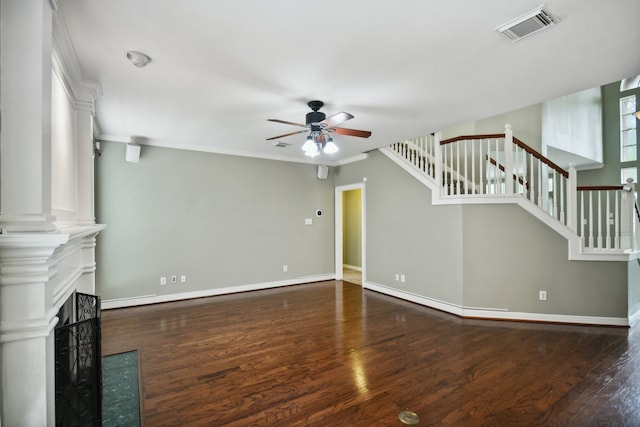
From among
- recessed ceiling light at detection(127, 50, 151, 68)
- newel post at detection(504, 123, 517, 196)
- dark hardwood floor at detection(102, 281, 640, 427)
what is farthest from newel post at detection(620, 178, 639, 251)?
recessed ceiling light at detection(127, 50, 151, 68)

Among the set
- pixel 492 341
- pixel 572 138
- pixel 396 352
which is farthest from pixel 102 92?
pixel 572 138

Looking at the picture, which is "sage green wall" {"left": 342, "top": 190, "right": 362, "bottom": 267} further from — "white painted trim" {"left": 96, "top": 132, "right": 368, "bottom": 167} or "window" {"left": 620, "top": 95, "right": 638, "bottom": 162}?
"window" {"left": 620, "top": 95, "right": 638, "bottom": 162}

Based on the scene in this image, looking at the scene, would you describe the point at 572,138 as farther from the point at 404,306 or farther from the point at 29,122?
the point at 29,122

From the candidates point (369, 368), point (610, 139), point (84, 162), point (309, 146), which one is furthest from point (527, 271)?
point (610, 139)

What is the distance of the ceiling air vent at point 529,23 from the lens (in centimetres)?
184

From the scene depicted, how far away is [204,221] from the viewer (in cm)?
520

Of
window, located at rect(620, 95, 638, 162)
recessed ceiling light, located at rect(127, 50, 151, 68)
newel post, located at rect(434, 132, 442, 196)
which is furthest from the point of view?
window, located at rect(620, 95, 638, 162)

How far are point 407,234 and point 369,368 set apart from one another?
2.76 m

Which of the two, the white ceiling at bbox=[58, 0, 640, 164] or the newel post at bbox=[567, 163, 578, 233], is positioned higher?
the white ceiling at bbox=[58, 0, 640, 164]

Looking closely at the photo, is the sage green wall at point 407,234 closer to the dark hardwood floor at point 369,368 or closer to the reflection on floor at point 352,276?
the dark hardwood floor at point 369,368

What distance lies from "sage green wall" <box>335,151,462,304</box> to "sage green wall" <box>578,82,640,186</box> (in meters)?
6.46

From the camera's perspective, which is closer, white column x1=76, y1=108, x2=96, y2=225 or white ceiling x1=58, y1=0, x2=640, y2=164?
white ceiling x1=58, y1=0, x2=640, y2=164

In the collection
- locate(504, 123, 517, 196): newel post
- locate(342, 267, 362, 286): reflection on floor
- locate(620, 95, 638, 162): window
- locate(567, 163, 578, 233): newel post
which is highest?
locate(620, 95, 638, 162): window

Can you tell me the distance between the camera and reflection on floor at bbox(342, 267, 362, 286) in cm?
647
